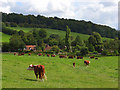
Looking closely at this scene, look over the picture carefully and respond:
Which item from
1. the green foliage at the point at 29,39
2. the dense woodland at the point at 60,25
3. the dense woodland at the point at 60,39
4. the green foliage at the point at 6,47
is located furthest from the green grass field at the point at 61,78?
the dense woodland at the point at 60,25

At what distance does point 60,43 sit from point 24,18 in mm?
87575

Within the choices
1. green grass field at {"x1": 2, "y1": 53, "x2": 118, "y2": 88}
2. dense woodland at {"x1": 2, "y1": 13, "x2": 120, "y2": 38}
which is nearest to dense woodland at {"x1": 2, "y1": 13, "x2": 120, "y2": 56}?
dense woodland at {"x1": 2, "y1": 13, "x2": 120, "y2": 38}

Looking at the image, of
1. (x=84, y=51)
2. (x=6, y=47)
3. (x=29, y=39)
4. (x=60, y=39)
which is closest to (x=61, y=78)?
(x=84, y=51)

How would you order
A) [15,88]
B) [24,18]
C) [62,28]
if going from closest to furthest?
1. [15,88]
2. [62,28]
3. [24,18]

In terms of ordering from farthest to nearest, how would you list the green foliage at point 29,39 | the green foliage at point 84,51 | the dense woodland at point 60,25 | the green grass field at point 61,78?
the dense woodland at point 60,25 → the green foliage at point 29,39 → the green foliage at point 84,51 → the green grass field at point 61,78

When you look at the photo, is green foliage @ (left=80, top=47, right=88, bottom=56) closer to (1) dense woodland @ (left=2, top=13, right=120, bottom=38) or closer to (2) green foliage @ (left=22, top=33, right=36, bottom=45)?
(2) green foliage @ (left=22, top=33, right=36, bottom=45)

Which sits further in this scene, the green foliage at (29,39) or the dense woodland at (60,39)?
the green foliage at (29,39)

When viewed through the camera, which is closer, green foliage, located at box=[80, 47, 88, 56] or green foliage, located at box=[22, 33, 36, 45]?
green foliage, located at box=[80, 47, 88, 56]

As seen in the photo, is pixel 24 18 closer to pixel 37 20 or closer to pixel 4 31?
pixel 37 20

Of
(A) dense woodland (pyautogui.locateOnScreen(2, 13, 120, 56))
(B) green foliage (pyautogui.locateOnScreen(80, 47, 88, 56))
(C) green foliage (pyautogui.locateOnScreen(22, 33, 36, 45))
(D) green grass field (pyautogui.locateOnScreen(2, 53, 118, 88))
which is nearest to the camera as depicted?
(D) green grass field (pyautogui.locateOnScreen(2, 53, 118, 88))

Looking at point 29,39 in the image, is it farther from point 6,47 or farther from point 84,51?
point 84,51

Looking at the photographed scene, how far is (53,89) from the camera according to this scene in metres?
11.9

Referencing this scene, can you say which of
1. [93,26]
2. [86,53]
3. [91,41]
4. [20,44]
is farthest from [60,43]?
[93,26]

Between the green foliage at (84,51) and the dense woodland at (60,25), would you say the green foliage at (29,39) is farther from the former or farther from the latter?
the green foliage at (84,51)
